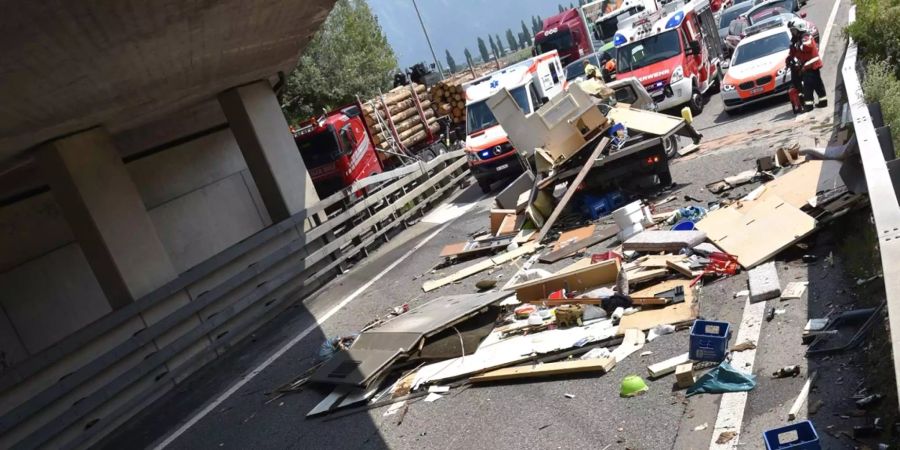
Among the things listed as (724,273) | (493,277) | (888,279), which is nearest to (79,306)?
(493,277)

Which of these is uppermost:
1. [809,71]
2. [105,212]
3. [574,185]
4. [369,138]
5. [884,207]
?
[105,212]

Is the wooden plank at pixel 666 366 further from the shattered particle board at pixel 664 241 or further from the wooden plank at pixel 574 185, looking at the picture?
the wooden plank at pixel 574 185

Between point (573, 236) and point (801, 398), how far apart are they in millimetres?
7268

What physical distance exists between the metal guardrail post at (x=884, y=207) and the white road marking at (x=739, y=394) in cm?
153

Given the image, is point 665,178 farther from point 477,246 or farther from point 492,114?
point 492,114

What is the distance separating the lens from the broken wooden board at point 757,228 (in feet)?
30.8

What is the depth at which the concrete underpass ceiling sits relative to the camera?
704 cm

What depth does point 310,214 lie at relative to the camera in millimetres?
17094

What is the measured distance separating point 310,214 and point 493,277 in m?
5.57

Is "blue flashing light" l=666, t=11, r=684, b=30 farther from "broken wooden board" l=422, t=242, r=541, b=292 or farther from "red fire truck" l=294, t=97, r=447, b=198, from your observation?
"broken wooden board" l=422, t=242, r=541, b=292

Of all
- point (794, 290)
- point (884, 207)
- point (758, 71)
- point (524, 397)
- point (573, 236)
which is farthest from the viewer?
point (758, 71)

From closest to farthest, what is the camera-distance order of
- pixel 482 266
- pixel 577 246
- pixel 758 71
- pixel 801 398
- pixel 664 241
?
pixel 801 398, pixel 664 241, pixel 577 246, pixel 482 266, pixel 758 71

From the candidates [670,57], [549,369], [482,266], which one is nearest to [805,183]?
[549,369]

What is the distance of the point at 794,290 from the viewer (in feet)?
27.3
